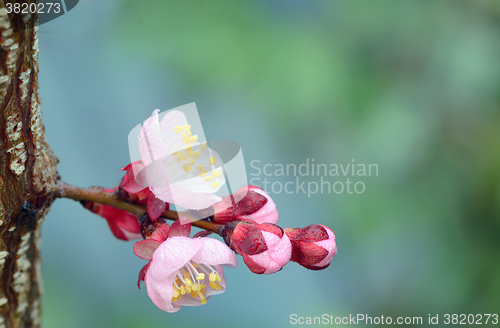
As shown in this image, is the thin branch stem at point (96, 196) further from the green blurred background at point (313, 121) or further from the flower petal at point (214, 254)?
the green blurred background at point (313, 121)

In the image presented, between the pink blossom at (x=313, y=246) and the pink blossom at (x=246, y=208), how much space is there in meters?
0.06

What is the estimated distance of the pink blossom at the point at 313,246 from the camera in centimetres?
51

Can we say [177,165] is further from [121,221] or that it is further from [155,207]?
[121,221]

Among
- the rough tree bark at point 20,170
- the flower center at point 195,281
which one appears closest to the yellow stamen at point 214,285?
the flower center at point 195,281

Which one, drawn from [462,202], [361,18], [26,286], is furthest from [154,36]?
[462,202]

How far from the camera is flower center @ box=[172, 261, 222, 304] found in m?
0.53

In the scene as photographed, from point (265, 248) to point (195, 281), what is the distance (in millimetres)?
154

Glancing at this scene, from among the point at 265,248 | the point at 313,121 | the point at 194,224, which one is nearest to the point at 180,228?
the point at 194,224

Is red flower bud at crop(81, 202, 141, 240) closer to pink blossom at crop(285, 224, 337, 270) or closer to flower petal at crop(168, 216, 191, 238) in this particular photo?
flower petal at crop(168, 216, 191, 238)

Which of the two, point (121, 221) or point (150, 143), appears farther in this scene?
point (121, 221)

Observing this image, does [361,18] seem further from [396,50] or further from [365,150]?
[365,150]

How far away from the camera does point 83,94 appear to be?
5.08 ft

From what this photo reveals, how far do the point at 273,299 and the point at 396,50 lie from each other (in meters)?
1.26

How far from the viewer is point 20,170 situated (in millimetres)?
488
